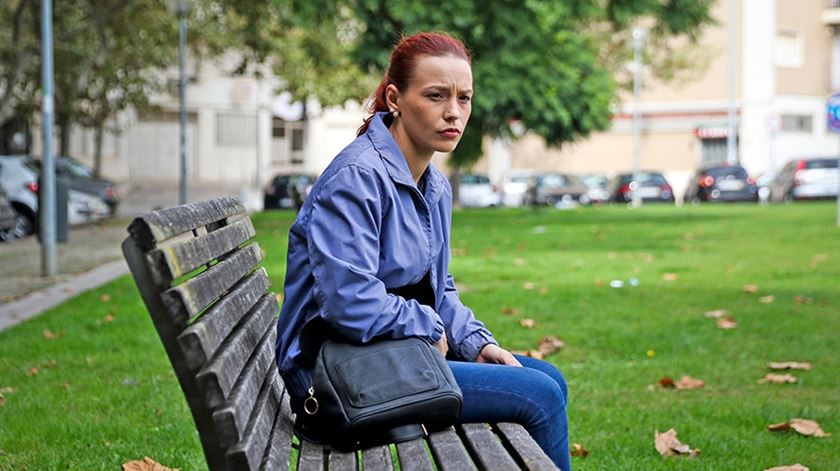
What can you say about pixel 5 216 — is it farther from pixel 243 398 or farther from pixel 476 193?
pixel 476 193

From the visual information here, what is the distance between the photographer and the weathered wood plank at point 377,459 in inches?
128

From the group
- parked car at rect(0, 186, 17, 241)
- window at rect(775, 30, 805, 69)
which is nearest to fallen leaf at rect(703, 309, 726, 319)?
parked car at rect(0, 186, 17, 241)

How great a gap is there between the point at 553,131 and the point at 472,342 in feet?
84.5

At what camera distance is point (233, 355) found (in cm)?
327

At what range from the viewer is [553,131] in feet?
97.2

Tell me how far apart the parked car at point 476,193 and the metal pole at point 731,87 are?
1232 centimetres

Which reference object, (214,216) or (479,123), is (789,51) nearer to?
(479,123)

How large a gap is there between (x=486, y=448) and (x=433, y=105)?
1.01 m

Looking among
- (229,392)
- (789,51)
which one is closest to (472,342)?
(229,392)

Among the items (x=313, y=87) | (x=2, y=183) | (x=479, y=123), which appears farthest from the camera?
(x=313, y=87)

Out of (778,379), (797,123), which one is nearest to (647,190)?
(797,123)

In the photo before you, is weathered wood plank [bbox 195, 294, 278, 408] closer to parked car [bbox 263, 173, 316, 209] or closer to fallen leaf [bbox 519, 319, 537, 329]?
fallen leaf [bbox 519, 319, 537, 329]

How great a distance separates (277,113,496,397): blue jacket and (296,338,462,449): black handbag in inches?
2.4

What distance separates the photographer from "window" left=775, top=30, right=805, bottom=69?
62469 mm
